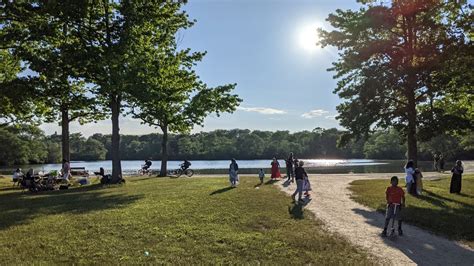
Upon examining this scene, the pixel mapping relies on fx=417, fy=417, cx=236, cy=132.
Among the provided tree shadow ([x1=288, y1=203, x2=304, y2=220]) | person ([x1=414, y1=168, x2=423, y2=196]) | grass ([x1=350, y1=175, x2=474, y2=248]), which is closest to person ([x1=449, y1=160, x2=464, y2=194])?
grass ([x1=350, y1=175, x2=474, y2=248])

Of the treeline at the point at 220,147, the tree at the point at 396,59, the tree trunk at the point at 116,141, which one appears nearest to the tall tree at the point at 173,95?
the tree trunk at the point at 116,141

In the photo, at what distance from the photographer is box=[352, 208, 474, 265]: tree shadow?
8977mm

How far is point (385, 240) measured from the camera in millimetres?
10531

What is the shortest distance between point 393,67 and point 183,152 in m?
116

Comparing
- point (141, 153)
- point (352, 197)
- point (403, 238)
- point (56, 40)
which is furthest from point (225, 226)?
point (141, 153)

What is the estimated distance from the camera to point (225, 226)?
11297 millimetres

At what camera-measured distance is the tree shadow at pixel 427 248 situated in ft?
29.5

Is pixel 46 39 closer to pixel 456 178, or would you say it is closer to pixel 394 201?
pixel 394 201

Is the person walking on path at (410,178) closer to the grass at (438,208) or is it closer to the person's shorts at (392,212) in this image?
the grass at (438,208)

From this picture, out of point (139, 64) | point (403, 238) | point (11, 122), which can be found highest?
point (139, 64)

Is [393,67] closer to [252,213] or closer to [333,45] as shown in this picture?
[333,45]

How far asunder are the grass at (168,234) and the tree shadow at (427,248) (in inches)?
46.9

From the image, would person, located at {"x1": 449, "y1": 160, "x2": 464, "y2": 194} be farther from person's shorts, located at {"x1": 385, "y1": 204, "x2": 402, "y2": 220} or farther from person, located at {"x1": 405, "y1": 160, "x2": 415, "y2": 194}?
person's shorts, located at {"x1": 385, "y1": 204, "x2": 402, "y2": 220}

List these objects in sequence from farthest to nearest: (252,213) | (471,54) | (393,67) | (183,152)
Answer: (183,152)
(393,67)
(471,54)
(252,213)
